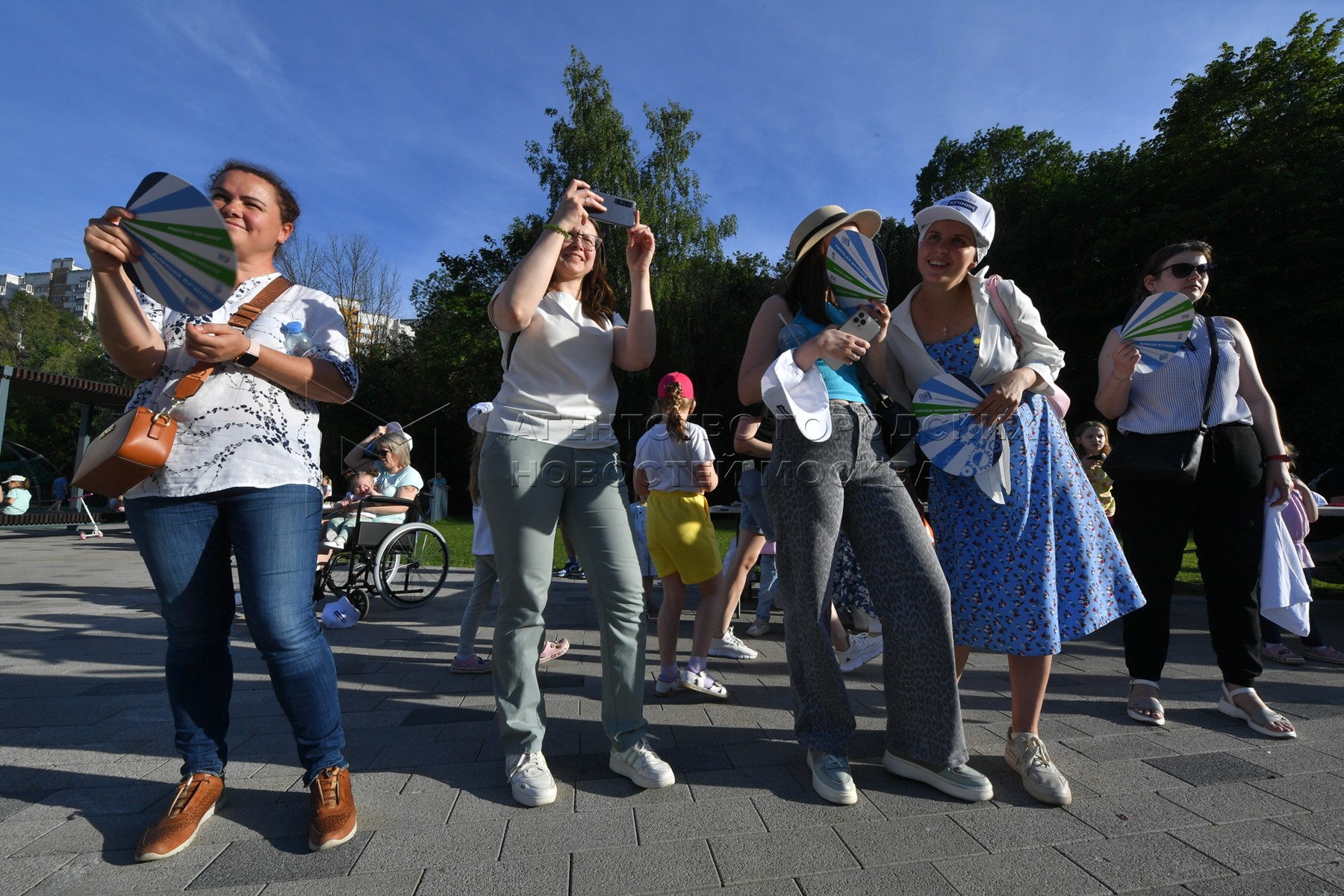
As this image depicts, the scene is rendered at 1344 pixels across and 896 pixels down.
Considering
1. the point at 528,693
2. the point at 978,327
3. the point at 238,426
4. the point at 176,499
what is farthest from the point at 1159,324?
the point at 176,499

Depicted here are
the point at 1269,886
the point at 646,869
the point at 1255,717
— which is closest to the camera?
the point at 1269,886

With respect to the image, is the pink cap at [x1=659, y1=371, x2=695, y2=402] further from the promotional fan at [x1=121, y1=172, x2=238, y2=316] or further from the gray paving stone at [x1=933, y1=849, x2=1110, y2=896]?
the gray paving stone at [x1=933, y1=849, x2=1110, y2=896]

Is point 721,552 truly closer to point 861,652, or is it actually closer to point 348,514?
point 861,652

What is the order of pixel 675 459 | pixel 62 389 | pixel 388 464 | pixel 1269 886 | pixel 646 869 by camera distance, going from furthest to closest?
1. pixel 62 389
2. pixel 388 464
3. pixel 675 459
4. pixel 646 869
5. pixel 1269 886

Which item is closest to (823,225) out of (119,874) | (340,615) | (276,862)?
(276,862)

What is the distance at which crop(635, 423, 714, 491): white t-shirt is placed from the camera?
12.1ft

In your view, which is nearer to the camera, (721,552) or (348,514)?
(348,514)

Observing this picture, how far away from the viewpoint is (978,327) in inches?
91.4

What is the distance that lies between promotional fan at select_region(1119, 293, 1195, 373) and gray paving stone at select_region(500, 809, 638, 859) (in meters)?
2.51

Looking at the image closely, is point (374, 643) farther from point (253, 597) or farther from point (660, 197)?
point (660, 197)

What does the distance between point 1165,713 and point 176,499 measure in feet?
11.9

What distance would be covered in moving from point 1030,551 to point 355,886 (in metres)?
2.05

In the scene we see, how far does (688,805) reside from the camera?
81.5 inches

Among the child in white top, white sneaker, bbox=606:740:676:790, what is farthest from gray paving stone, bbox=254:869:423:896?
the child in white top
